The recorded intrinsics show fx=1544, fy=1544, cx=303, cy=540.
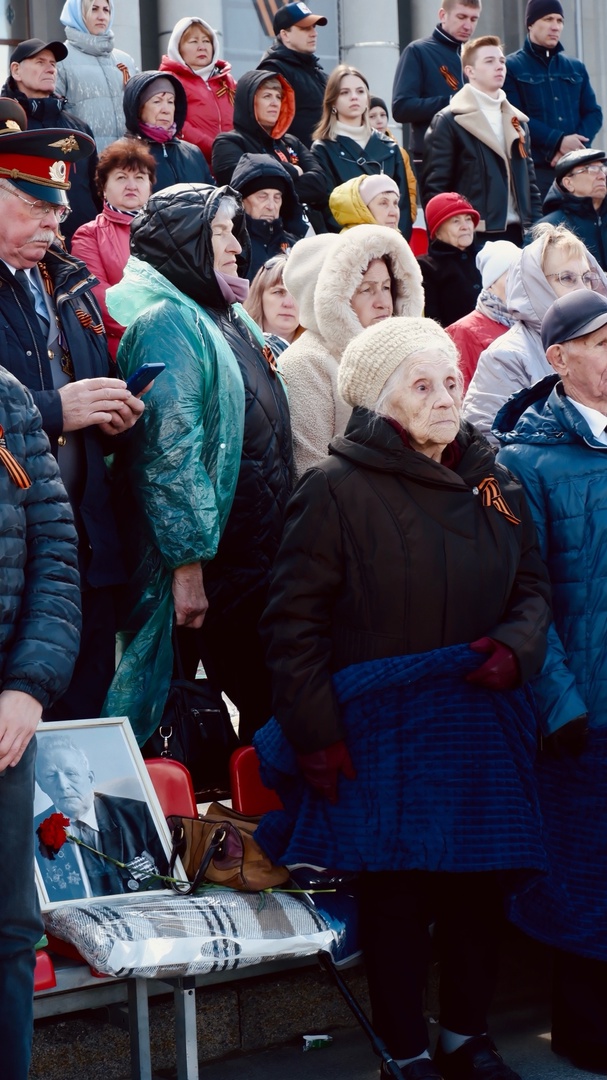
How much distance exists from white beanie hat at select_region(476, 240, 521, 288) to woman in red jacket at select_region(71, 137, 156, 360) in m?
1.66

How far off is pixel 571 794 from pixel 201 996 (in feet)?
3.62

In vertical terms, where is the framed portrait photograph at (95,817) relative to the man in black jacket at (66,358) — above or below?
below

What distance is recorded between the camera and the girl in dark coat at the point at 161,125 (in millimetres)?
7852

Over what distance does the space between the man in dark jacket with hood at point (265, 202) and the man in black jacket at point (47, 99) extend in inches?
37.3

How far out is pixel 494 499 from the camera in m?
3.93

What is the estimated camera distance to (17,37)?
12742 millimetres

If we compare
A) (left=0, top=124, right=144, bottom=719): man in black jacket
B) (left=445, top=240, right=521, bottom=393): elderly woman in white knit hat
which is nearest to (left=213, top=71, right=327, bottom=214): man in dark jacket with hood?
(left=445, top=240, right=521, bottom=393): elderly woman in white knit hat

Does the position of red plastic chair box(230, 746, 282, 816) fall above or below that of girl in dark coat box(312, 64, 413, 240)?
below

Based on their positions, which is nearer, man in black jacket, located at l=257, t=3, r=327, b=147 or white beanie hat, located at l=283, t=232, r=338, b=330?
white beanie hat, located at l=283, t=232, r=338, b=330

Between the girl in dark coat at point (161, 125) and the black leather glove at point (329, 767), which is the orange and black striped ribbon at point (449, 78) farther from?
the black leather glove at point (329, 767)

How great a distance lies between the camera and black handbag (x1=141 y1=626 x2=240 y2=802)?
4445 mm

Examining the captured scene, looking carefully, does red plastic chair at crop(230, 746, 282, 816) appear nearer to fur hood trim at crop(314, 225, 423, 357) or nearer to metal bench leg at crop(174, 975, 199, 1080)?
metal bench leg at crop(174, 975, 199, 1080)

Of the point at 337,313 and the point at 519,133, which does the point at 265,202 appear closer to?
the point at 519,133

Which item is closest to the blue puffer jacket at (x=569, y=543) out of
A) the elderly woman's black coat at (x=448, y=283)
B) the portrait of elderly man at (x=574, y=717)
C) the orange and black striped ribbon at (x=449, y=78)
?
the portrait of elderly man at (x=574, y=717)
